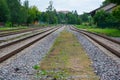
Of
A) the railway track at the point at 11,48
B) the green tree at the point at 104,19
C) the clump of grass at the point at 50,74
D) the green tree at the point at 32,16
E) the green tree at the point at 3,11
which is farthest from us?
the green tree at the point at 32,16

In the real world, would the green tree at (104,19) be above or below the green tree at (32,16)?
above

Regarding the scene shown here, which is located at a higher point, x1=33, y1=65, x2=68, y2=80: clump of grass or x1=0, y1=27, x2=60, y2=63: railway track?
x1=33, y1=65, x2=68, y2=80: clump of grass

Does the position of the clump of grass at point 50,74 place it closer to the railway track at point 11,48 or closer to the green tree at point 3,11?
the railway track at point 11,48

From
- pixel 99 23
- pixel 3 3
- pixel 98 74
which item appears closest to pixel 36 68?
pixel 98 74

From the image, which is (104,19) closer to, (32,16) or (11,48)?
(11,48)

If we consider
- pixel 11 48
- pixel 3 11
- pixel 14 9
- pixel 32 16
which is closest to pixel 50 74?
pixel 11 48

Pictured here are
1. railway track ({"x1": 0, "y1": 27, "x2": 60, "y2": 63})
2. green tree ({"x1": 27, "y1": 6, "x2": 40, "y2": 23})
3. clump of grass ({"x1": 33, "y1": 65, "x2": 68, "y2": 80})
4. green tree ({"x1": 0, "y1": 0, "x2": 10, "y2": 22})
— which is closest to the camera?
clump of grass ({"x1": 33, "y1": 65, "x2": 68, "y2": 80})

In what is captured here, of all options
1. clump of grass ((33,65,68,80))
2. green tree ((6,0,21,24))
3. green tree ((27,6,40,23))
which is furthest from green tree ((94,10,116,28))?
clump of grass ((33,65,68,80))

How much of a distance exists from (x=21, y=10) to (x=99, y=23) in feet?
114

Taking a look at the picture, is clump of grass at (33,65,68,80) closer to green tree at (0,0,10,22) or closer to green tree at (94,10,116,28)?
green tree at (94,10,116,28)

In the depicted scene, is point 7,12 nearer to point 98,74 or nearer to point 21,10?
point 21,10

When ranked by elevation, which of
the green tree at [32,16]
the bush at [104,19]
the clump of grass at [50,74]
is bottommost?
the green tree at [32,16]

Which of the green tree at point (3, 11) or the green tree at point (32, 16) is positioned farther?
the green tree at point (32, 16)

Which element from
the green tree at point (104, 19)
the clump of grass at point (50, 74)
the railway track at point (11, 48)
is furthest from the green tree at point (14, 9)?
the clump of grass at point (50, 74)
